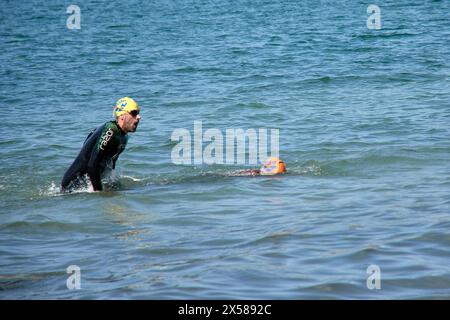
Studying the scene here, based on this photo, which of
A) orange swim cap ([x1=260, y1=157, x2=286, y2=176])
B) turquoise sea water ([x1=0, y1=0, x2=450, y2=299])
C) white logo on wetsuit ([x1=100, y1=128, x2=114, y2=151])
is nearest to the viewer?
turquoise sea water ([x1=0, y1=0, x2=450, y2=299])

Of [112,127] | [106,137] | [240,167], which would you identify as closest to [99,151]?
[106,137]

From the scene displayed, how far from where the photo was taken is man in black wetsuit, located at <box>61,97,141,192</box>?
32.1 ft

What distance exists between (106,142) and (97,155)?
0.64 ft

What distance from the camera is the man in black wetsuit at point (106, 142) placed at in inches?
385

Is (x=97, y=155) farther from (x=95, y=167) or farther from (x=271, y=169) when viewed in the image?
(x=271, y=169)

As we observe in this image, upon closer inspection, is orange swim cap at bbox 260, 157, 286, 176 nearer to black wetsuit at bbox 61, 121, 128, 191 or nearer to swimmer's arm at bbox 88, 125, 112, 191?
black wetsuit at bbox 61, 121, 128, 191

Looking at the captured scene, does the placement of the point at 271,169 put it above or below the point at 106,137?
below

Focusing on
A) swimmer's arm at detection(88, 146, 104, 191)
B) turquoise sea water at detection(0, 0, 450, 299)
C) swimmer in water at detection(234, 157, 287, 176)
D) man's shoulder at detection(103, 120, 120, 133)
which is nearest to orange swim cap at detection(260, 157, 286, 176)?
swimmer in water at detection(234, 157, 287, 176)

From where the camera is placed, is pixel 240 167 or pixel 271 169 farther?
pixel 240 167

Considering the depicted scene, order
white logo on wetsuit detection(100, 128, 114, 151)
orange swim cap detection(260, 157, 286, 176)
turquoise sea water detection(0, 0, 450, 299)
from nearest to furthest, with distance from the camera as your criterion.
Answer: turquoise sea water detection(0, 0, 450, 299) → white logo on wetsuit detection(100, 128, 114, 151) → orange swim cap detection(260, 157, 286, 176)

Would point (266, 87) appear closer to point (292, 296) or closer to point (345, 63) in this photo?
point (345, 63)

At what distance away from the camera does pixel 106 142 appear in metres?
9.78

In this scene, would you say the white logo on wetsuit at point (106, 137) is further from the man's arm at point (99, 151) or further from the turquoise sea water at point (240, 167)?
the turquoise sea water at point (240, 167)

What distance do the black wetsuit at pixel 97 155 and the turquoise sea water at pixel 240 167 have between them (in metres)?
0.28
